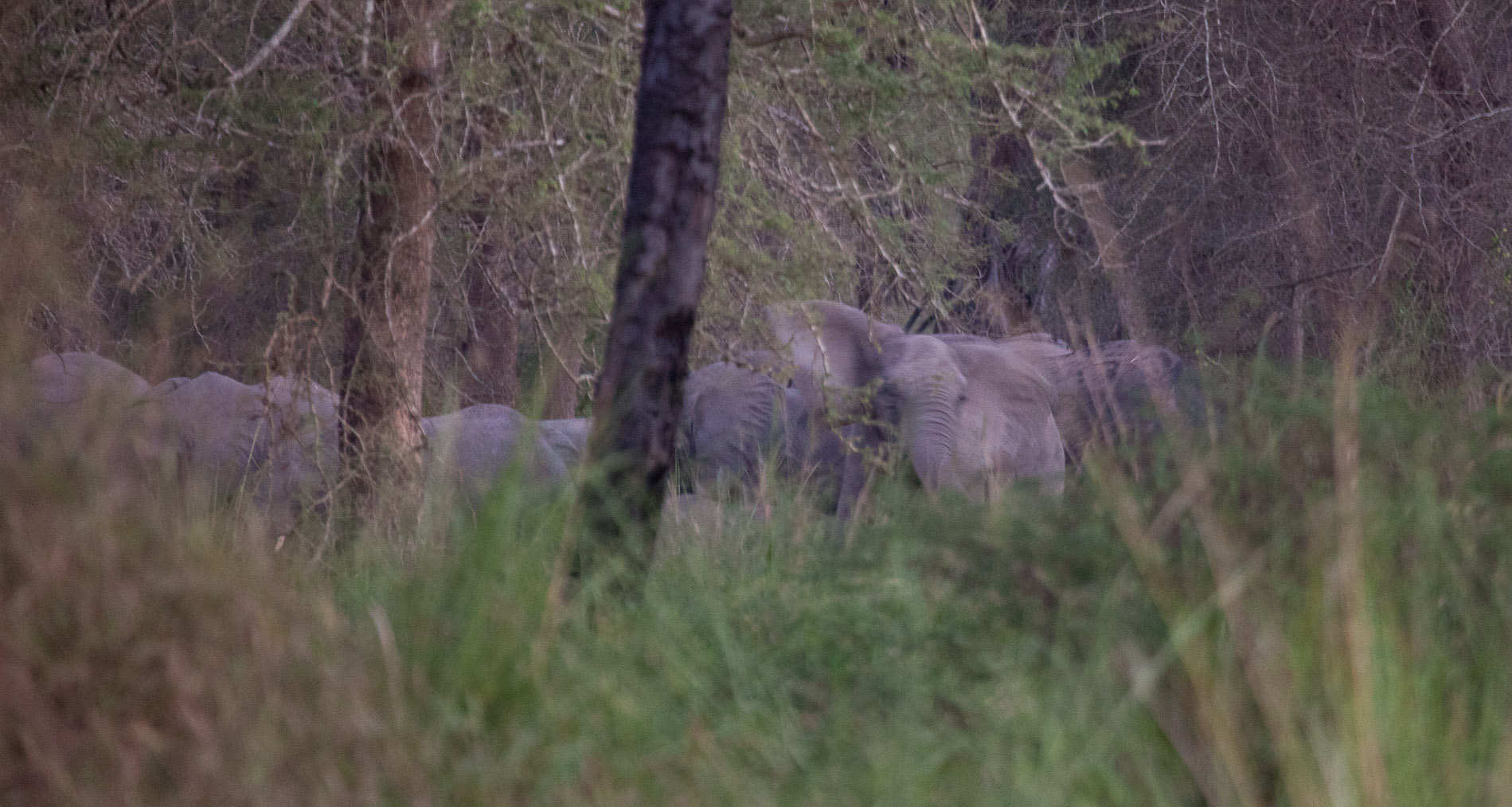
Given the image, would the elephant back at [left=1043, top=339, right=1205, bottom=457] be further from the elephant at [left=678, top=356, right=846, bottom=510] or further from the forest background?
the forest background

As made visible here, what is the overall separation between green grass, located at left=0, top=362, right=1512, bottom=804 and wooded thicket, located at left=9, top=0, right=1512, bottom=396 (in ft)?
2.26

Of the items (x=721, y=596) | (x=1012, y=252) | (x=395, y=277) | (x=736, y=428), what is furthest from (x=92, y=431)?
(x=1012, y=252)

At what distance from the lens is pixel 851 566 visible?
3.84 meters

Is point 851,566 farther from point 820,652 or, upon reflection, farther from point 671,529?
point 671,529

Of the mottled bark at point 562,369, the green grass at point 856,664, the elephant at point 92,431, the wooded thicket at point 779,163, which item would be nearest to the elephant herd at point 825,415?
the mottled bark at point 562,369

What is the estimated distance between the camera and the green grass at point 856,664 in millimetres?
2576

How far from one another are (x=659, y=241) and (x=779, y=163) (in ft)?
10.6

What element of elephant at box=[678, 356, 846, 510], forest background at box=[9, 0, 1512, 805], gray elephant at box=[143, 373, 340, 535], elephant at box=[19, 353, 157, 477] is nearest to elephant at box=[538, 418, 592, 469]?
elephant at box=[678, 356, 846, 510]

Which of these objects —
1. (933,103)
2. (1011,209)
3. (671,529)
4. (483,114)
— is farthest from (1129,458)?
(1011,209)

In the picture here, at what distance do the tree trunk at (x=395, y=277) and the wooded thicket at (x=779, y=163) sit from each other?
3.7 inches

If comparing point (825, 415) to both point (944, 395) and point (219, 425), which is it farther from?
point (219, 425)

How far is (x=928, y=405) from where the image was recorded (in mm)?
9266

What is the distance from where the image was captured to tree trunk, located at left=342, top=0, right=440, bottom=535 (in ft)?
19.0

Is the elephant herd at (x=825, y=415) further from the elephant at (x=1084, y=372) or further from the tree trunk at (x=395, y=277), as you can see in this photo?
the tree trunk at (x=395, y=277)
